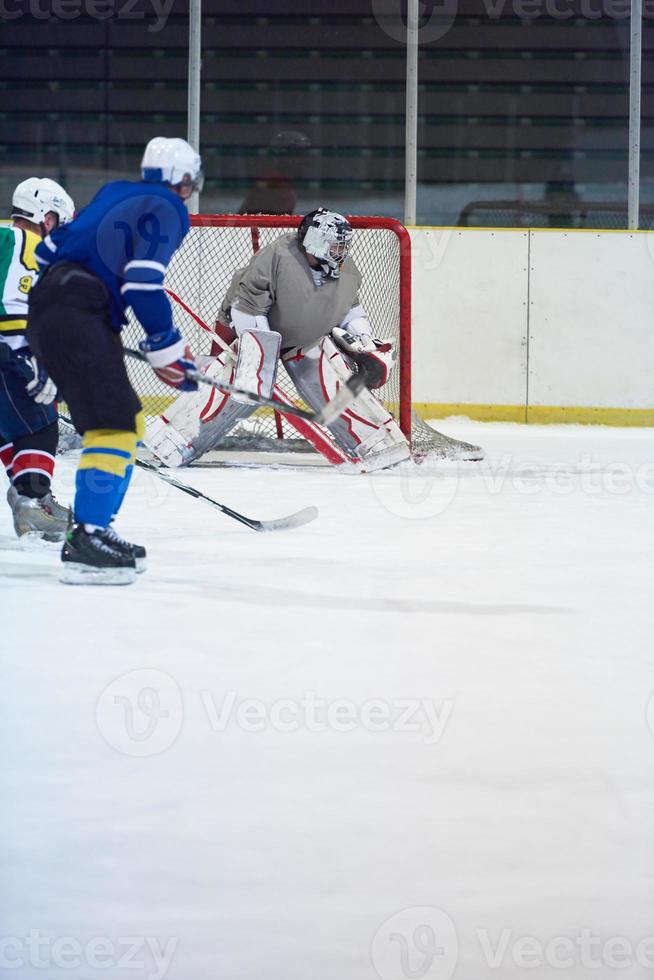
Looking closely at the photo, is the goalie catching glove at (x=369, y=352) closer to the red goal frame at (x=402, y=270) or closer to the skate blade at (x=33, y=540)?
the red goal frame at (x=402, y=270)

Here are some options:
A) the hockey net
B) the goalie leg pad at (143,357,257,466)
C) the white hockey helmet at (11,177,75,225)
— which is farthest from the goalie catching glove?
the white hockey helmet at (11,177,75,225)

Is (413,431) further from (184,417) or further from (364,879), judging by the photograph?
(364,879)

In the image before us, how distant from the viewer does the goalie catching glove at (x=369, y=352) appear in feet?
14.5

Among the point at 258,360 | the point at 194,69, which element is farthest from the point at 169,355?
the point at 194,69

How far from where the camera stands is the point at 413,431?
5273 mm

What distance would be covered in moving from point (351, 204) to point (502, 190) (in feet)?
2.78

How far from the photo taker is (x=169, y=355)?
2486 millimetres

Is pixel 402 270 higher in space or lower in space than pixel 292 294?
higher

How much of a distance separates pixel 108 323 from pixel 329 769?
133 centimetres

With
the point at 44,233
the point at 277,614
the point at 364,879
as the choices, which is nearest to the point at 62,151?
the point at 44,233

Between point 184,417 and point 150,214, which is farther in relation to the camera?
point 184,417

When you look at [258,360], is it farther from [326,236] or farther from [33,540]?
[33,540]

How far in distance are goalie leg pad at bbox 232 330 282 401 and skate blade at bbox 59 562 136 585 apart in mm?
1895

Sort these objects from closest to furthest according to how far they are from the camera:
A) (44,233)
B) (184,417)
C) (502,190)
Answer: (44,233) < (184,417) < (502,190)
